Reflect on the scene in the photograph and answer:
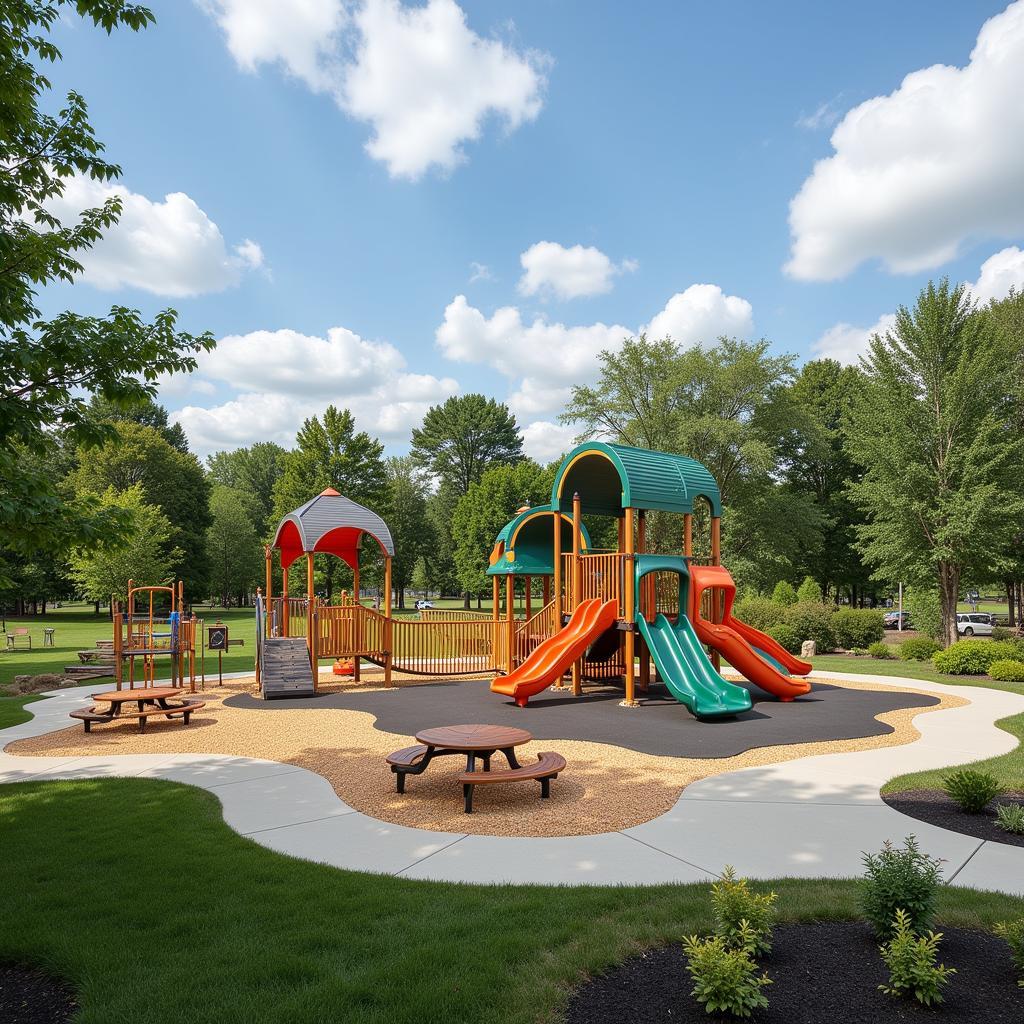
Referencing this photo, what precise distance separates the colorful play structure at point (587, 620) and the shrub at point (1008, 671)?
211 inches

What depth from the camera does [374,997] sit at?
10.8ft

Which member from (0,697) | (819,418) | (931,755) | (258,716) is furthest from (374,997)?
(819,418)

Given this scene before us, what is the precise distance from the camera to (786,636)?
874 inches

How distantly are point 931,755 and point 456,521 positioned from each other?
43676mm

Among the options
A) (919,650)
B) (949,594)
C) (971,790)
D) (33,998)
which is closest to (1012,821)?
(971,790)

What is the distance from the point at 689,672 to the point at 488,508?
121 feet

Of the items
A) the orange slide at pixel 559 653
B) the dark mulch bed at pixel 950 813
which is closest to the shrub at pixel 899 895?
the dark mulch bed at pixel 950 813

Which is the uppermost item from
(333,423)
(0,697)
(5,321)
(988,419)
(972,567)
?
(333,423)

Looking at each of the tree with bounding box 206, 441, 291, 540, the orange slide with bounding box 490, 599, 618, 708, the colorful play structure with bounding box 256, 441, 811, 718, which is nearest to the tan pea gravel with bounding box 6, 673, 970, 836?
the colorful play structure with bounding box 256, 441, 811, 718

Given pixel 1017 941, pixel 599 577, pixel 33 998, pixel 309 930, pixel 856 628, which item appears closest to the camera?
pixel 1017 941

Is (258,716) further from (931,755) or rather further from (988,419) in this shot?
(988,419)

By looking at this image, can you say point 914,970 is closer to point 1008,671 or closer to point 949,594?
point 1008,671

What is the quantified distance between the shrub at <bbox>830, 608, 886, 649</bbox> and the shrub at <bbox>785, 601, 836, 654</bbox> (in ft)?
0.86

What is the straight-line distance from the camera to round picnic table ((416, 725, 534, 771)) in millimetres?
6996
